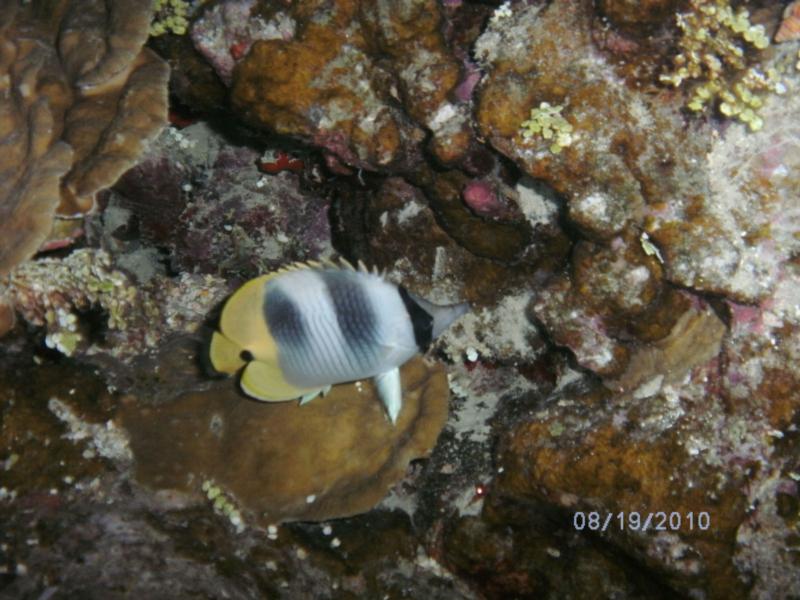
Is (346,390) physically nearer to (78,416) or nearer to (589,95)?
(78,416)

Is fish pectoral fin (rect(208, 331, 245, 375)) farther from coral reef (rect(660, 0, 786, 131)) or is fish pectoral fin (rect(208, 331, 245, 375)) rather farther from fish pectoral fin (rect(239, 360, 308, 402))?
coral reef (rect(660, 0, 786, 131))

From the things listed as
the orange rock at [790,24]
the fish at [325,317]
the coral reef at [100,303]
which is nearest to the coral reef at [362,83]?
the fish at [325,317]

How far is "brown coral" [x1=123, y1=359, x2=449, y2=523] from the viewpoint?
354 centimetres

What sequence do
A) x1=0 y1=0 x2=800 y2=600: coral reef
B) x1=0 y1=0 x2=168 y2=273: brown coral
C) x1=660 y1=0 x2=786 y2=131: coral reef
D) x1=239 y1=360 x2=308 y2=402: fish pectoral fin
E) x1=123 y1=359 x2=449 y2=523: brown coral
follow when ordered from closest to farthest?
x1=239 y1=360 x2=308 y2=402: fish pectoral fin < x1=660 y1=0 x2=786 y2=131: coral reef < x1=0 y1=0 x2=800 y2=600: coral reef < x1=0 y1=0 x2=168 y2=273: brown coral < x1=123 y1=359 x2=449 y2=523: brown coral

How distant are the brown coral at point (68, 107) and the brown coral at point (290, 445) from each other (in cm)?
138

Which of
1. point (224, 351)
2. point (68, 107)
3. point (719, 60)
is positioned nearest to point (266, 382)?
point (224, 351)

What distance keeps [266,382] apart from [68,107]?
2210 mm

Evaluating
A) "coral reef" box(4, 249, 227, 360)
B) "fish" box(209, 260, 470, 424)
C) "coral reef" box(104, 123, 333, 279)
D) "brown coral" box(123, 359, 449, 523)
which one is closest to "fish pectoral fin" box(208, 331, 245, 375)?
"fish" box(209, 260, 470, 424)

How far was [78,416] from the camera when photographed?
11.2 ft

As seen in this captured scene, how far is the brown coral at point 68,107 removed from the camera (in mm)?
2988

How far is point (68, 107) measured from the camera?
3.36 meters

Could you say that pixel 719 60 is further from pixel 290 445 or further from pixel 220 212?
pixel 220 212

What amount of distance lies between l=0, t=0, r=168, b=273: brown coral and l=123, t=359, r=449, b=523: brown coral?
138 cm

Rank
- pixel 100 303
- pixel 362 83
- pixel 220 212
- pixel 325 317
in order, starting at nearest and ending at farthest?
1. pixel 325 317
2. pixel 362 83
3. pixel 100 303
4. pixel 220 212
